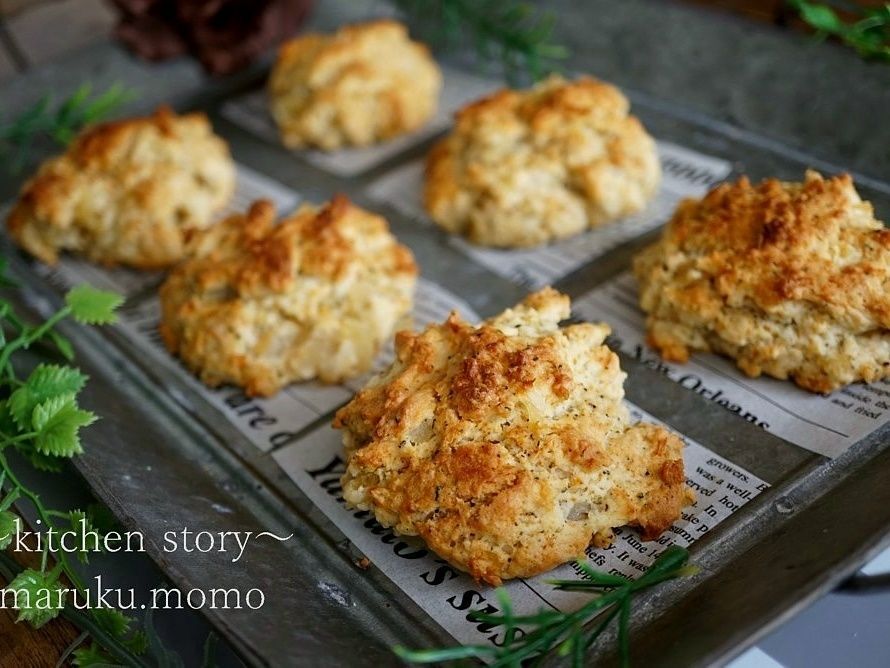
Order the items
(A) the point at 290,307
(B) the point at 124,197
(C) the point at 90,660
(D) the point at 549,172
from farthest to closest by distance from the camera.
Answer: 1. (B) the point at 124,197
2. (D) the point at 549,172
3. (A) the point at 290,307
4. (C) the point at 90,660

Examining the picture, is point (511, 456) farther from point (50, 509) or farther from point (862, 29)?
point (862, 29)

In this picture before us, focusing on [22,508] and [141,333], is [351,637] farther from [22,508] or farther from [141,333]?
[141,333]

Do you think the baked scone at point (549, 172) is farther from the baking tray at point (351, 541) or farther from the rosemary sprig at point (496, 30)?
the rosemary sprig at point (496, 30)

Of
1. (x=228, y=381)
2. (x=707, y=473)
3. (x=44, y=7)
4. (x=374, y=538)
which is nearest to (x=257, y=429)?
(x=228, y=381)

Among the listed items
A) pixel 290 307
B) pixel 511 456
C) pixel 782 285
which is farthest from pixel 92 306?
pixel 782 285

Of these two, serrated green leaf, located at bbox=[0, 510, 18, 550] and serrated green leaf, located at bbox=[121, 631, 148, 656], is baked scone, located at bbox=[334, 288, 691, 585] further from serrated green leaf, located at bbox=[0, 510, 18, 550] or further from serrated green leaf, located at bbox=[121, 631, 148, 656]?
serrated green leaf, located at bbox=[0, 510, 18, 550]
